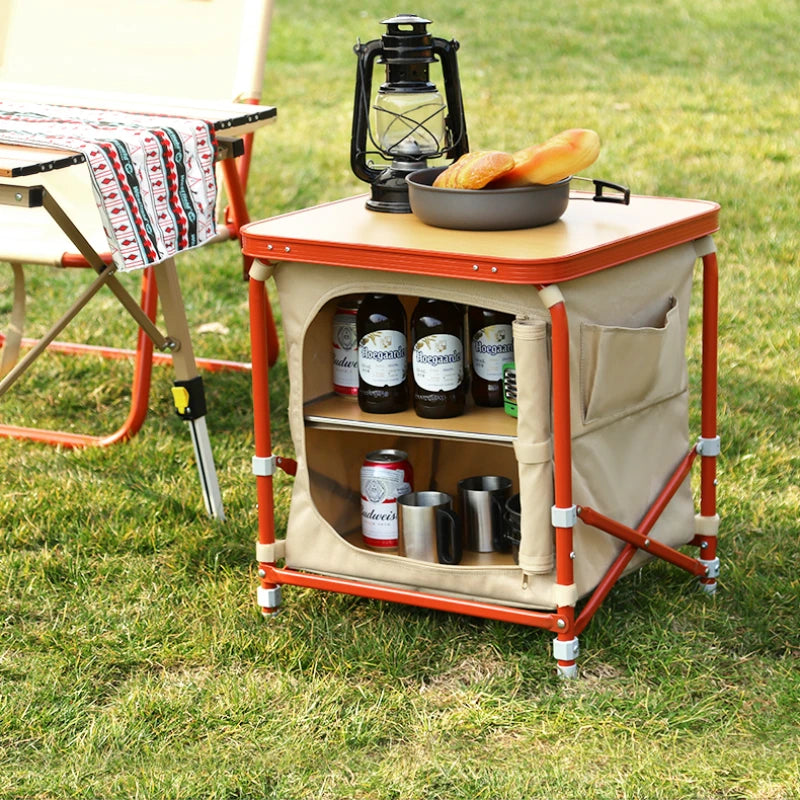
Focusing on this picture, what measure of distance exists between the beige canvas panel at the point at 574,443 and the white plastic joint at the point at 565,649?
0.07 meters

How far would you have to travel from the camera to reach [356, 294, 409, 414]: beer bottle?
98.2 inches

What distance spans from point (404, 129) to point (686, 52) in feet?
18.2

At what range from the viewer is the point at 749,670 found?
2.47 m

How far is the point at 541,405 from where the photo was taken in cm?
231

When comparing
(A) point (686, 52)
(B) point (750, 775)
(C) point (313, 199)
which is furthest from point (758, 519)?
(A) point (686, 52)

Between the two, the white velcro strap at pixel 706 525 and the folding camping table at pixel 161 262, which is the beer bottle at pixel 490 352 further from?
the folding camping table at pixel 161 262

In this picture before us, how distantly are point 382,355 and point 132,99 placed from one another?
3.69 feet

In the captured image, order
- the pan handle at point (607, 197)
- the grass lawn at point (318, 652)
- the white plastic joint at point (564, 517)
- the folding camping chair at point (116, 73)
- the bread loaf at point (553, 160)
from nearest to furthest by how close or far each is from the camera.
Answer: the grass lawn at point (318, 652) < the white plastic joint at point (564, 517) < the bread loaf at point (553, 160) < the pan handle at point (607, 197) < the folding camping chair at point (116, 73)

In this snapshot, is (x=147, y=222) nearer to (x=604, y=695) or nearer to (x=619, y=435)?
(x=619, y=435)

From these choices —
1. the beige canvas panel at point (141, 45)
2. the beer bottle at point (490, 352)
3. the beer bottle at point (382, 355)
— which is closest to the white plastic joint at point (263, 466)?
the beer bottle at point (382, 355)

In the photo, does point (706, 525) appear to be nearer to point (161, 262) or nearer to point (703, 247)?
point (703, 247)

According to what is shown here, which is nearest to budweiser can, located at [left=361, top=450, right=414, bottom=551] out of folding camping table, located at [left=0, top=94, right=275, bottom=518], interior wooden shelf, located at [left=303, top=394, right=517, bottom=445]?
interior wooden shelf, located at [left=303, top=394, right=517, bottom=445]

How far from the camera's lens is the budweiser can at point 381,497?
265 cm

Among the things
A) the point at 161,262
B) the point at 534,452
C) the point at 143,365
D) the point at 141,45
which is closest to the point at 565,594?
the point at 534,452
